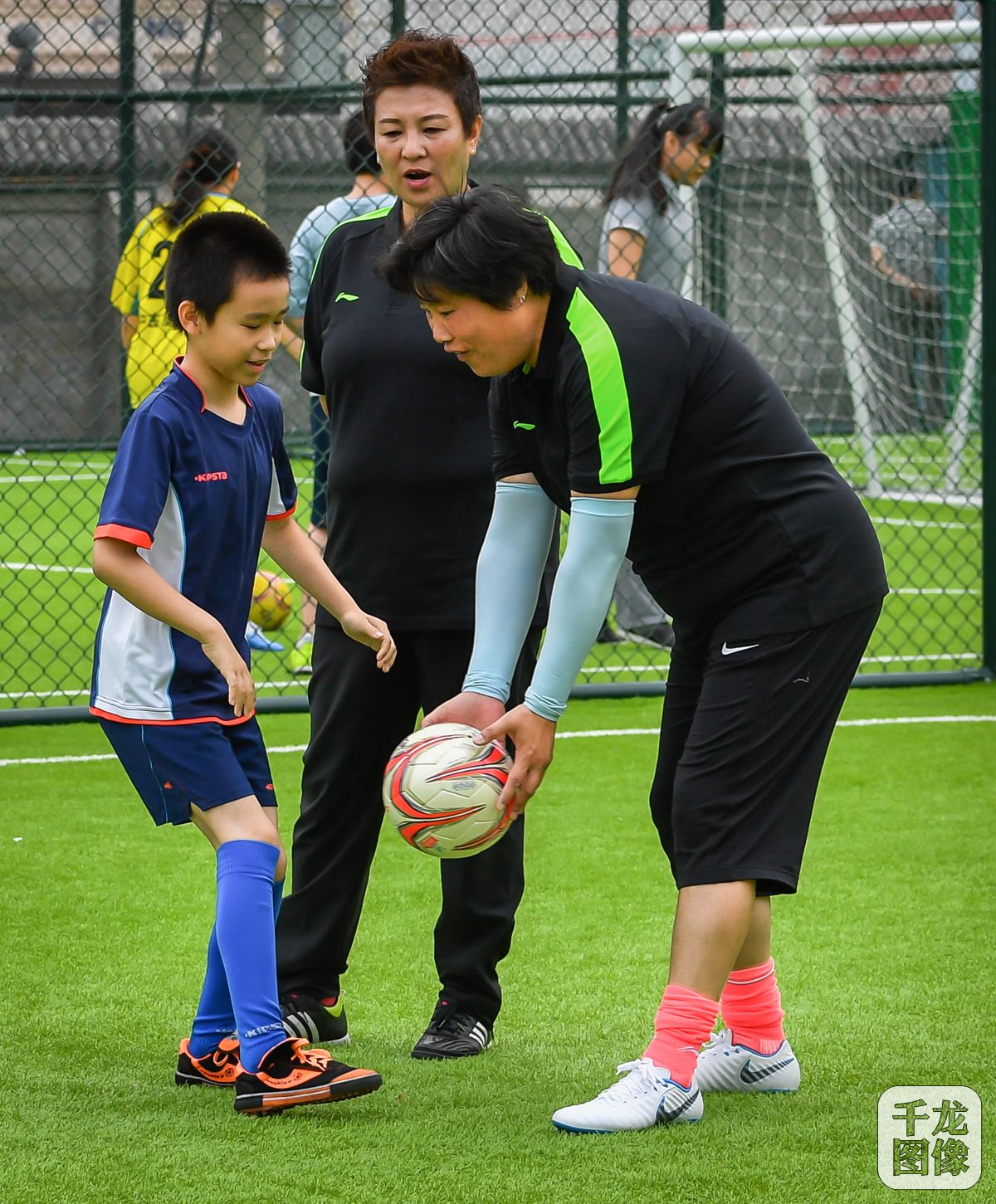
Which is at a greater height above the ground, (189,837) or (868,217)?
(868,217)

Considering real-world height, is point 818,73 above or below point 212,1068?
above

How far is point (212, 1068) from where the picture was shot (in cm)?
309

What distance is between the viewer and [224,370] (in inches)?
119

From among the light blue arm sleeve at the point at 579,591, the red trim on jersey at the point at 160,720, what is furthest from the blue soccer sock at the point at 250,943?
the light blue arm sleeve at the point at 579,591

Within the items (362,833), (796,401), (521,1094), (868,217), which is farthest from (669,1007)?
(796,401)

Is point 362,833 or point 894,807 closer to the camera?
point 362,833

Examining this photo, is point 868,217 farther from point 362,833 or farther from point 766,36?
point 362,833

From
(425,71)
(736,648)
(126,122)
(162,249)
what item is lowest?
(736,648)

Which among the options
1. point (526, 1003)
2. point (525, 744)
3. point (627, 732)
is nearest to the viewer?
point (525, 744)

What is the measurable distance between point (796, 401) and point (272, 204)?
5440 millimetres

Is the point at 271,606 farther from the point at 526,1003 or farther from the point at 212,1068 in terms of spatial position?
the point at 212,1068

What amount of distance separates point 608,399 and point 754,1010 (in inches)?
47.6

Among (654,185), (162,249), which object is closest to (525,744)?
(654,185)

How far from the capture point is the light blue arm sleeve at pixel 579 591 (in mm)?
2682
